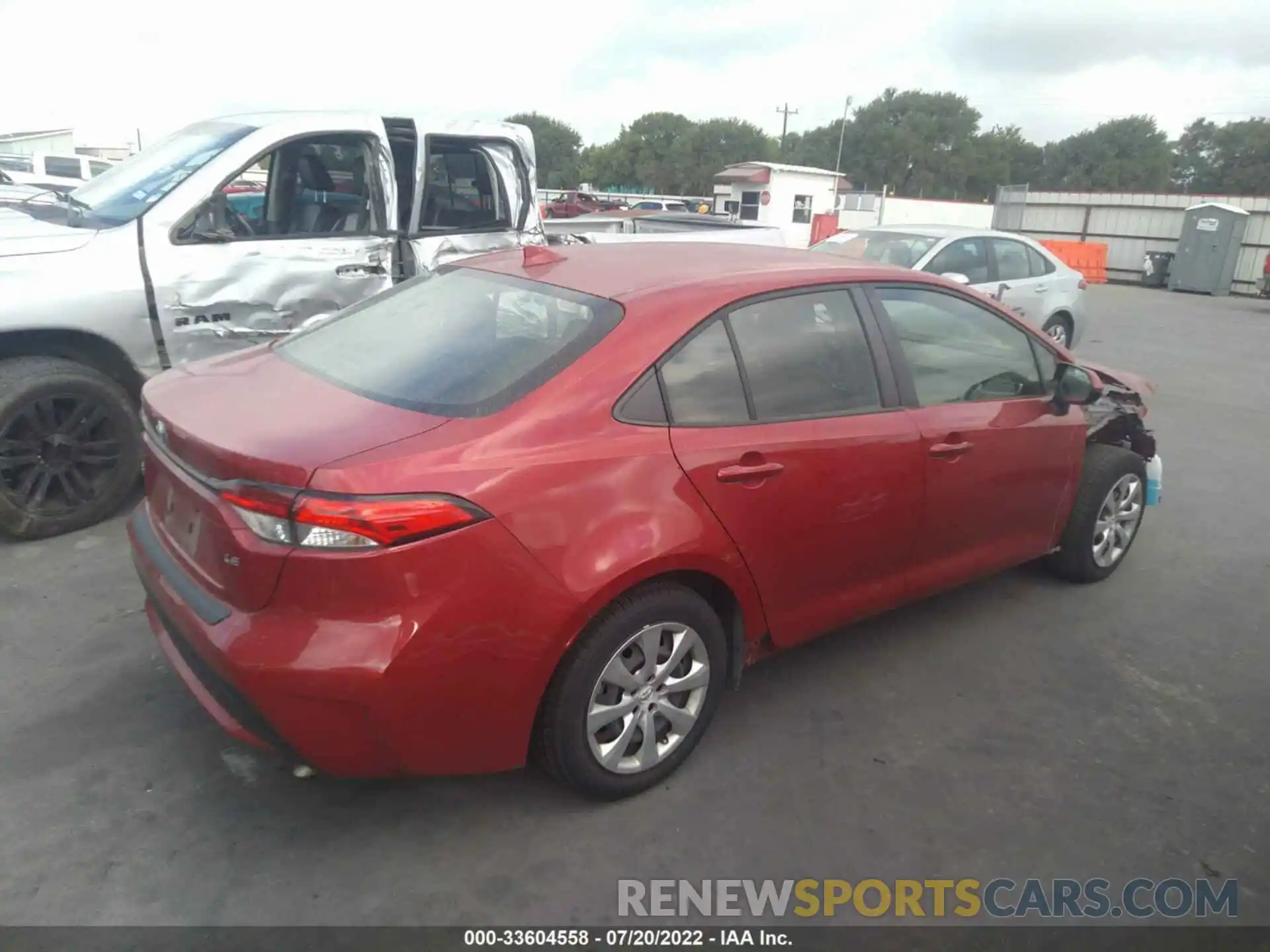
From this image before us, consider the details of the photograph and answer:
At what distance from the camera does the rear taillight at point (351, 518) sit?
212cm

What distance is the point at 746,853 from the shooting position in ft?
8.45

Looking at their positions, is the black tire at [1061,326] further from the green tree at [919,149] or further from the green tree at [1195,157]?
the green tree at [1195,157]

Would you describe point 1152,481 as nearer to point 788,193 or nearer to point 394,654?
point 394,654

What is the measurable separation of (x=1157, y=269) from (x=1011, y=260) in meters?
17.0

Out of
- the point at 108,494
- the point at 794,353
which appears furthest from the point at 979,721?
the point at 108,494

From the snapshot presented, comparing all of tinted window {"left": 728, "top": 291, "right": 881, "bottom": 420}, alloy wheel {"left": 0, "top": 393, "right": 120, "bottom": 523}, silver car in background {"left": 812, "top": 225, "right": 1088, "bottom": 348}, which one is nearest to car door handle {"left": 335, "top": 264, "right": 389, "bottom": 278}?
alloy wheel {"left": 0, "top": 393, "right": 120, "bottom": 523}

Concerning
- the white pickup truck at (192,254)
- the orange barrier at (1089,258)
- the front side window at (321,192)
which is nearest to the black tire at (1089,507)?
the white pickup truck at (192,254)

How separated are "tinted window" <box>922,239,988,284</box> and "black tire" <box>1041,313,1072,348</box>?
1248 millimetres

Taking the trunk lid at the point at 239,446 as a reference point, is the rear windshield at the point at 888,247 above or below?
above

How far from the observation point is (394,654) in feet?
7.07

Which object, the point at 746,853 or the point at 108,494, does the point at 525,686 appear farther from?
the point at 108,494

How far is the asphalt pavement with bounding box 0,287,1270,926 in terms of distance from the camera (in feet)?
7.91

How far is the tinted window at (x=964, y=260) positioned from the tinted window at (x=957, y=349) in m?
5.17

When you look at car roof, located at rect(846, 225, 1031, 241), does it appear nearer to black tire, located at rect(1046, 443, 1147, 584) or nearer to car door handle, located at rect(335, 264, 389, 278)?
black tire, located at rect(1046, 443, 1147, 584)
